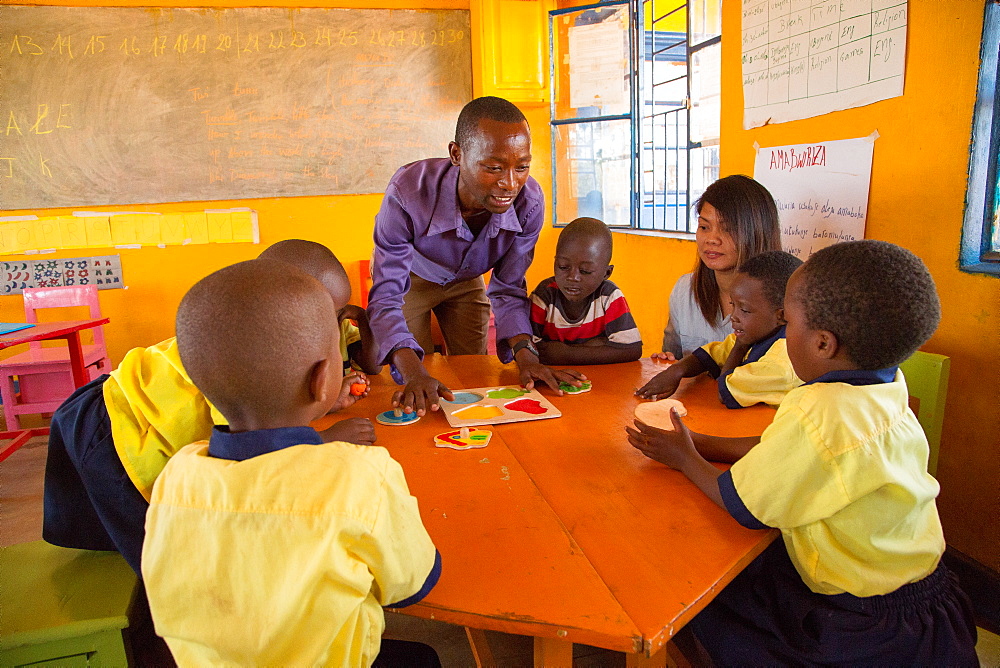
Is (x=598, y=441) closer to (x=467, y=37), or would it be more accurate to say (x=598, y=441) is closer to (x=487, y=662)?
(x=487, y=662)

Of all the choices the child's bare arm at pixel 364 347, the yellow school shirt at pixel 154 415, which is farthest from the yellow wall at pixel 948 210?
the yellow school shirt at pixel 154 415

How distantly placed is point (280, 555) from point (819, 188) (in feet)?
7.90

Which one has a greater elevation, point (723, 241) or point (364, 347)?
point (723, 241)

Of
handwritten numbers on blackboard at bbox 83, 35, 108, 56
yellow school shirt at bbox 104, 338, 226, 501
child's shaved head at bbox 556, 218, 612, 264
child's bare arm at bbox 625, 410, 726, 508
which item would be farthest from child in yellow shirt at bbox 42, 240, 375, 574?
handwritten numbers on blackboard at bbox 83, 35, 108, 56

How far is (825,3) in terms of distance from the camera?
7.77 feet

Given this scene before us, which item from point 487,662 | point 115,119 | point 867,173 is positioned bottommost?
point 487,662

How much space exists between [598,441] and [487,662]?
0.71 meters

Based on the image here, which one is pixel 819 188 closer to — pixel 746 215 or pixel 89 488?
pixel 746 215

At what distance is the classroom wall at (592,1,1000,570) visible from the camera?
6.00 feet

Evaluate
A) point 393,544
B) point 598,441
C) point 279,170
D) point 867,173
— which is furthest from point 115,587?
point 279,170

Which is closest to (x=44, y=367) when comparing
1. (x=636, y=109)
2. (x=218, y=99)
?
(x=218, y=99)

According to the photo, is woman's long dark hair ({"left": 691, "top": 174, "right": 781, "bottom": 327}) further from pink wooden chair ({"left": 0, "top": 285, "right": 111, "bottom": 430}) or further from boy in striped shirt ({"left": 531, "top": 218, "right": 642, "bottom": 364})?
pink wooden chair ({"left": 0, "top": 285, "right": 111, "bottom": 430})

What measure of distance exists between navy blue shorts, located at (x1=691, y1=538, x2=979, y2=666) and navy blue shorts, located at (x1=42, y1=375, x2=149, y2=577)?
1135 mm

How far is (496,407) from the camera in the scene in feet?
5.19
